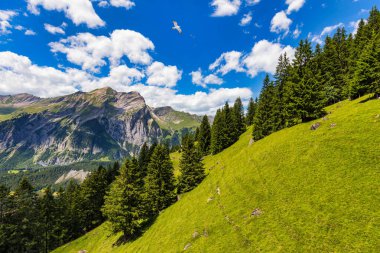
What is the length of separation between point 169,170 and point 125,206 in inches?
624

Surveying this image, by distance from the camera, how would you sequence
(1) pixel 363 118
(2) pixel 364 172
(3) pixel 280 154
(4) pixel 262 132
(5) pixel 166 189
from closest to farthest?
(2) pixel 364 172 → (1) pixel 363 118 → (3) pixel 280 154 → (5) pixel 166 189 → (4) pixel 262 132

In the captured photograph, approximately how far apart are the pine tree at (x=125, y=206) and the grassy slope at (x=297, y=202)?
163 inches

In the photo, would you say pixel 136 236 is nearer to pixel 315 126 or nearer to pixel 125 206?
pixel 125 206

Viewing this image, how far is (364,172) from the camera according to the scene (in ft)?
90.4

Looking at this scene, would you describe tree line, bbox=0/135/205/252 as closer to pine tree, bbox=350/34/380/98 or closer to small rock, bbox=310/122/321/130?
small rock, bbox=310/122/321/130

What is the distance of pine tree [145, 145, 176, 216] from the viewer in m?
58.2

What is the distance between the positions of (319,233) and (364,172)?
36.5 feet

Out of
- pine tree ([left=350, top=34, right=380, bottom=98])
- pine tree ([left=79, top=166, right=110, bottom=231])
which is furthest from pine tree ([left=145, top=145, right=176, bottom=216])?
pine tree ([left=350, top=34, right=380, bottom=98])

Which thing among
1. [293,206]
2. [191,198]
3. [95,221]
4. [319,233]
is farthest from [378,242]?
[95,221]

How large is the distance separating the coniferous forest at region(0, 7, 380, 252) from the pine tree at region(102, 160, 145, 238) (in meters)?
0.22

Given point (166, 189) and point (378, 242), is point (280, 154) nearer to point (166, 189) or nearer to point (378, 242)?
point (378, 242)

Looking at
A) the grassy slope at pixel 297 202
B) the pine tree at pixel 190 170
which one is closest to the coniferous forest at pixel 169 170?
the pine tree at pixel 190 170

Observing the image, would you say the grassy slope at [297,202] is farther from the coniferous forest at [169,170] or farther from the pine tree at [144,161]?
the pine tree at [144,161]

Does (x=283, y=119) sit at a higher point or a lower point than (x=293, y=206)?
higher
